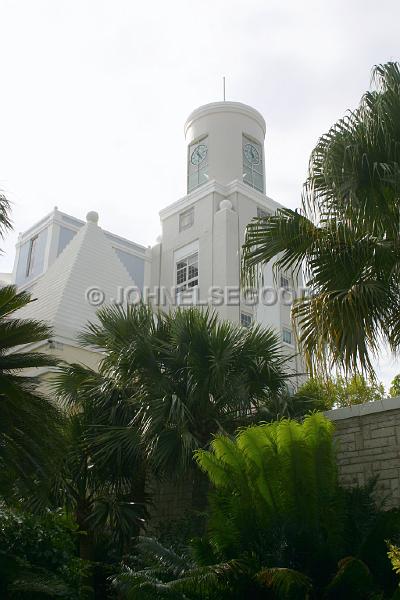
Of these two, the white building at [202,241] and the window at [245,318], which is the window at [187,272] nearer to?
the white building at [202,241]

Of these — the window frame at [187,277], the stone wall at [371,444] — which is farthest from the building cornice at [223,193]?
the stone wall at [371,444]

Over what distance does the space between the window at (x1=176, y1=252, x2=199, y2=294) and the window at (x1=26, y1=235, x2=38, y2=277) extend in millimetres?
6066

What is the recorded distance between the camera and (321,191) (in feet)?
29.5

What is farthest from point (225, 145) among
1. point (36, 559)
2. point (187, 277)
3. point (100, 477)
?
point (36, 559)

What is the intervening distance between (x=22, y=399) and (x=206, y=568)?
285cm

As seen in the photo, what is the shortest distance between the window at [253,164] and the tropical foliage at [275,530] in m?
22.6

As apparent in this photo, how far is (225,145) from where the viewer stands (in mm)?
30562

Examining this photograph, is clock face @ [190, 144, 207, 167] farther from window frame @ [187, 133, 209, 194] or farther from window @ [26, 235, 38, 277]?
window @ [26, 235, 38, 277]

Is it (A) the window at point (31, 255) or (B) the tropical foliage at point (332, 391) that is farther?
(A) the window at point (31, 255)

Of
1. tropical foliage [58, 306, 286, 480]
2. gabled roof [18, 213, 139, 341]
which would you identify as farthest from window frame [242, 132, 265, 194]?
tropical foliage [58, 306, 286, 480]

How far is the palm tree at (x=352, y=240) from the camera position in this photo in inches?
317

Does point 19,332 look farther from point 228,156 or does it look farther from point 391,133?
point 228,156

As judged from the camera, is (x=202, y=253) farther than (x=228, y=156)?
No

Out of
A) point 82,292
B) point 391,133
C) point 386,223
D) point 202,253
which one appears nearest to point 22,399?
point 386,223
